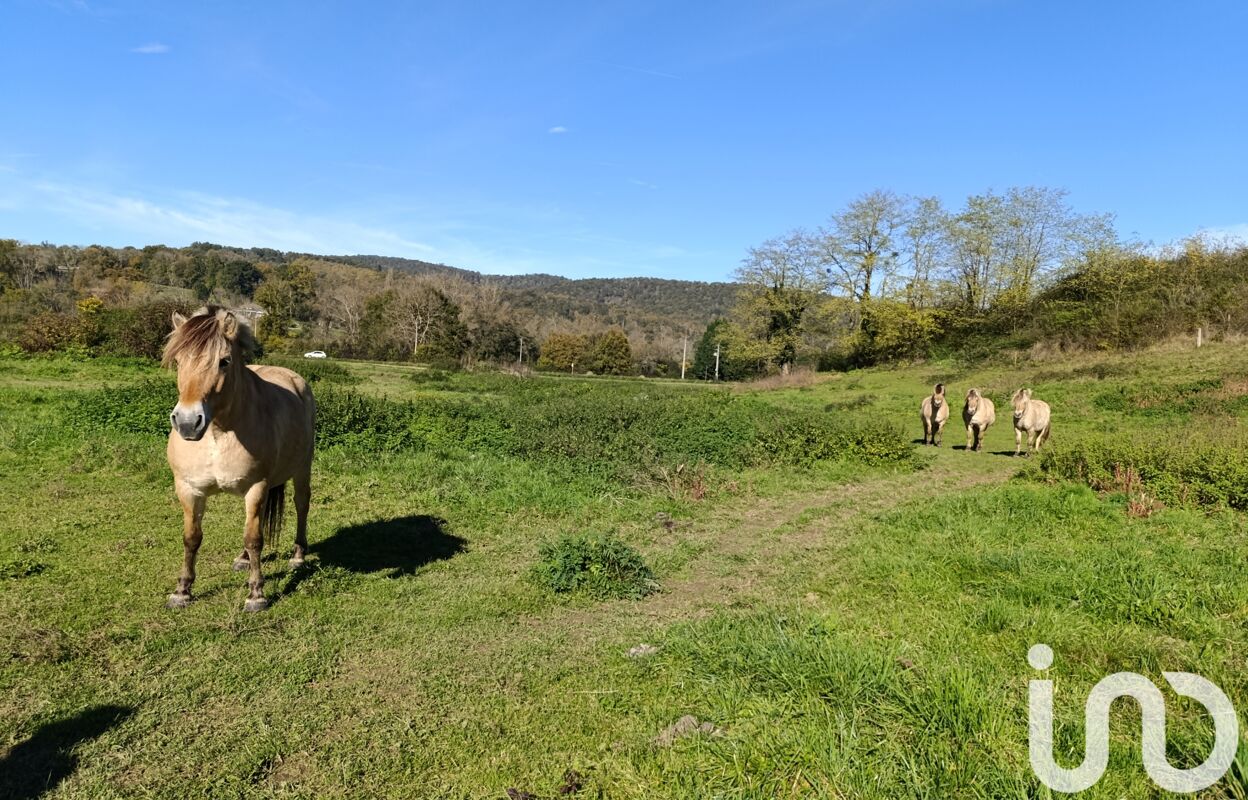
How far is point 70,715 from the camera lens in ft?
11.0

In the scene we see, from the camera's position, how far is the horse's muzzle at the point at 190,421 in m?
4.12

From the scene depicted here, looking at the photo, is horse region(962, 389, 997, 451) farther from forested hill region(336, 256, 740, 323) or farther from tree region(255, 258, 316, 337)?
forested hill region(336, 256, 740, 323)

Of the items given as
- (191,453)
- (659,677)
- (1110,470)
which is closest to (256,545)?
(191,453)

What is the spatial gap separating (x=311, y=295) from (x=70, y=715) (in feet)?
327

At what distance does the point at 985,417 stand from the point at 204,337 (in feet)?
47.0

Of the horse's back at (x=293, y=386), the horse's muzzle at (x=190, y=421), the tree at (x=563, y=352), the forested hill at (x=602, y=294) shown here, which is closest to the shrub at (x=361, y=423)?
the horse's back at (x=293, y=386)

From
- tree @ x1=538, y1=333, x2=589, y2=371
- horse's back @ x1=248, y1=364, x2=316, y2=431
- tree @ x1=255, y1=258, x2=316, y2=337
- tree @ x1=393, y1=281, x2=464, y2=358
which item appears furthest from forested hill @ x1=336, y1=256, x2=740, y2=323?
horse's back @ x1=248, y1=364, x2=316, y2=431

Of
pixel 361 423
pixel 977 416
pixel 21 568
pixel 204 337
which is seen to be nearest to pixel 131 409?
pixel 361 423

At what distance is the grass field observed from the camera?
294cm

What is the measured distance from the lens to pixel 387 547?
6.79 metres

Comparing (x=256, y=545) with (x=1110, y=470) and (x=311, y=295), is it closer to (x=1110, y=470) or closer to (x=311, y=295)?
(x=1110, y=470)

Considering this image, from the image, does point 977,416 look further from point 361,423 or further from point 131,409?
point 131,409

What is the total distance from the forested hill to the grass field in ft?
365

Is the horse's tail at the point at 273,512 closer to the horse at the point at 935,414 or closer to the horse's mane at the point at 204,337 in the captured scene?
the horse's mane at the point at 204,337
